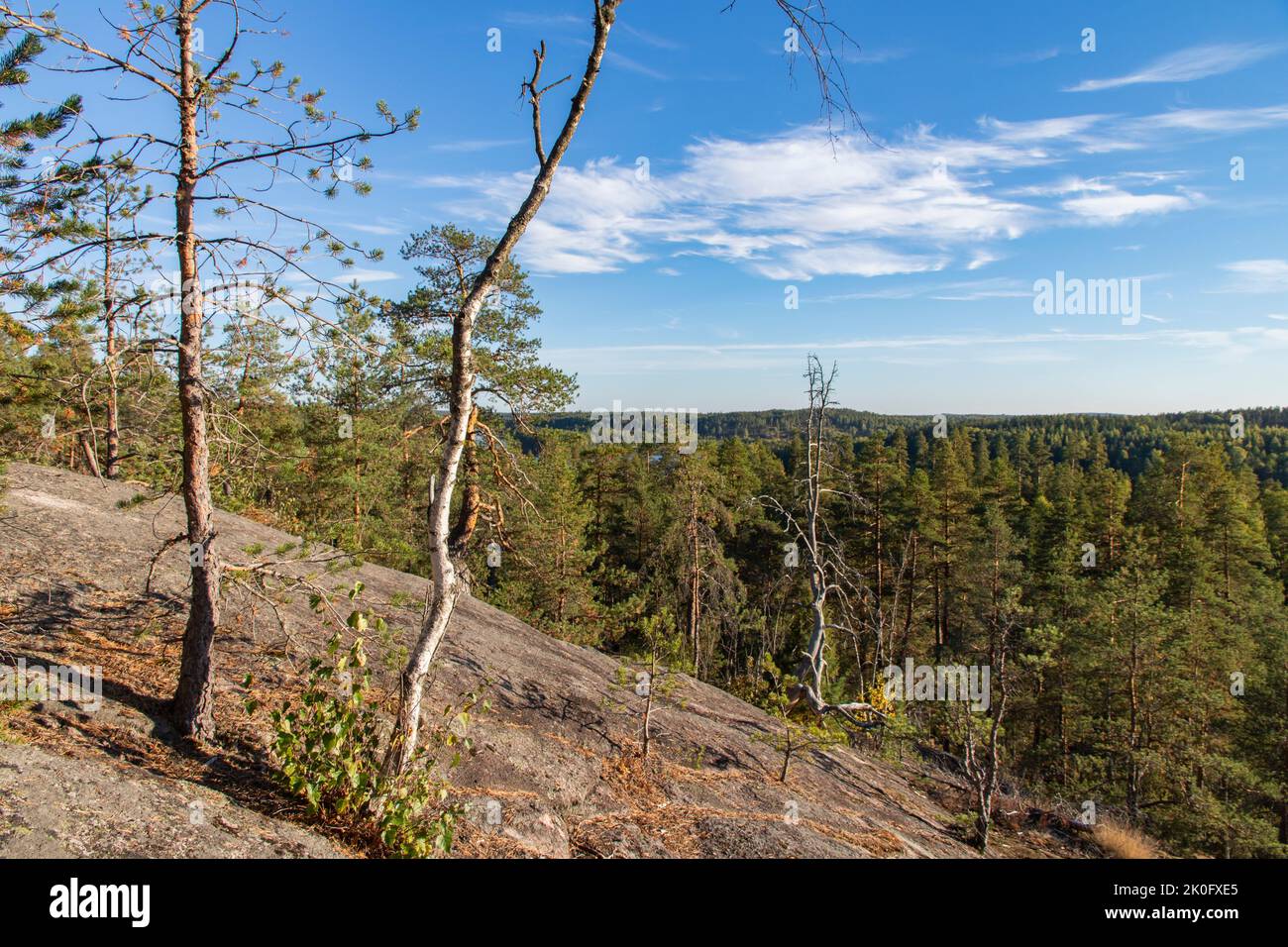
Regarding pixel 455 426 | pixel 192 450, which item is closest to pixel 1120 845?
pixel 455 426

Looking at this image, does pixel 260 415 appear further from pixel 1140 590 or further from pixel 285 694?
pixel 1140 590

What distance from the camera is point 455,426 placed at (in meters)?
4.14

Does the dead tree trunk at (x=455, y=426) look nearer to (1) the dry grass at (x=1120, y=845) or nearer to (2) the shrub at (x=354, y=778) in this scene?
(2) the shrub at (x=354, y=778)

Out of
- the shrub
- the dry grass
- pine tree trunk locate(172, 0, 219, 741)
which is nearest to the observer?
the shrub

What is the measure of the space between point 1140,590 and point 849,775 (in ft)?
51.7

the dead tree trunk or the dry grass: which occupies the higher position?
the dead tree trunk

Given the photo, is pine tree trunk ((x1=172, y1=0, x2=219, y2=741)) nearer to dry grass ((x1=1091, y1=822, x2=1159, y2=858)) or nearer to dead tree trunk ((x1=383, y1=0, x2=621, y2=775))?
dead tree trunk ((x1=383, y1=0, x2=621, y2=775))

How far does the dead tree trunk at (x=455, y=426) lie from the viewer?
4160 mm

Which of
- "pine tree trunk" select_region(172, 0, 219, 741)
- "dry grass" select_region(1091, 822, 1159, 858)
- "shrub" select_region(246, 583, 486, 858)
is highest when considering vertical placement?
"pine tree trunk" select_region(172, 0, 219, 741)

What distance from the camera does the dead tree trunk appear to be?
416 cm

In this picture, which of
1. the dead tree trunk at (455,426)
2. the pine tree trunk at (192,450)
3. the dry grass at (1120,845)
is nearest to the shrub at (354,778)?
the dead tree trunk at (455,426)

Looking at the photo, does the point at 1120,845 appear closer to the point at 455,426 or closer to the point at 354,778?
the point at 354,778

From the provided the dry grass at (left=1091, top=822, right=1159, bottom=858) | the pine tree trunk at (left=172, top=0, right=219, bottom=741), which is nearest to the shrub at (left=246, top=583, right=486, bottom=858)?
the pine tree trunk at (left=172, top=0, right=219, bottom=741)

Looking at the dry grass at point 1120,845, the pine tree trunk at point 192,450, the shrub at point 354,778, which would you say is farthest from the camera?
the dry grass at point 1120,845
